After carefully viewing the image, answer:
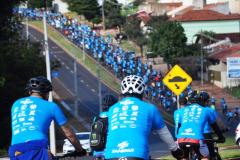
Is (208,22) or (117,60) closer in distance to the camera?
(117,60)

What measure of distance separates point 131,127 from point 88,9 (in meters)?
120

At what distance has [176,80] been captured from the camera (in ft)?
79.7

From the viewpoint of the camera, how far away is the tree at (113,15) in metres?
117

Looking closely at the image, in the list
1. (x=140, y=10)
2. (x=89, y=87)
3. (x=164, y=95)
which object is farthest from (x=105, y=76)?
(x=140, y=10)

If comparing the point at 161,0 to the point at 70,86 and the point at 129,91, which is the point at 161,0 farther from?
the point at 129,91

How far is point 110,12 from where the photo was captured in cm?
12000

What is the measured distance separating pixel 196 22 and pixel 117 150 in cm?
9892

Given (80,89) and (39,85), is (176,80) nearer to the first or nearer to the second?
(39,85)

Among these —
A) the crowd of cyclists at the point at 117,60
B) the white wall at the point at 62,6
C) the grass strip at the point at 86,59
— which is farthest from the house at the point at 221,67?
the white wall at the point at 62,6

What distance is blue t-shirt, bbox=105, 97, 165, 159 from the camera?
23.9 feet

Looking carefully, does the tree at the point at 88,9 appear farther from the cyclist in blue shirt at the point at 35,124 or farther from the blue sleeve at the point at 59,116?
the blue sleeve at the point at 59,116

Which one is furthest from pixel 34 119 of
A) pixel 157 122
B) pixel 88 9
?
pixel 88 9

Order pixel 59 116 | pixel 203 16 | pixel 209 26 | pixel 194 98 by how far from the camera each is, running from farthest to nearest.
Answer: pixel 209 26 < pixel 203 16 < pixel 194 98 < pixel 59 116

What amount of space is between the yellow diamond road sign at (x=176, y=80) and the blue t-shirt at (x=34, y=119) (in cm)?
1616
